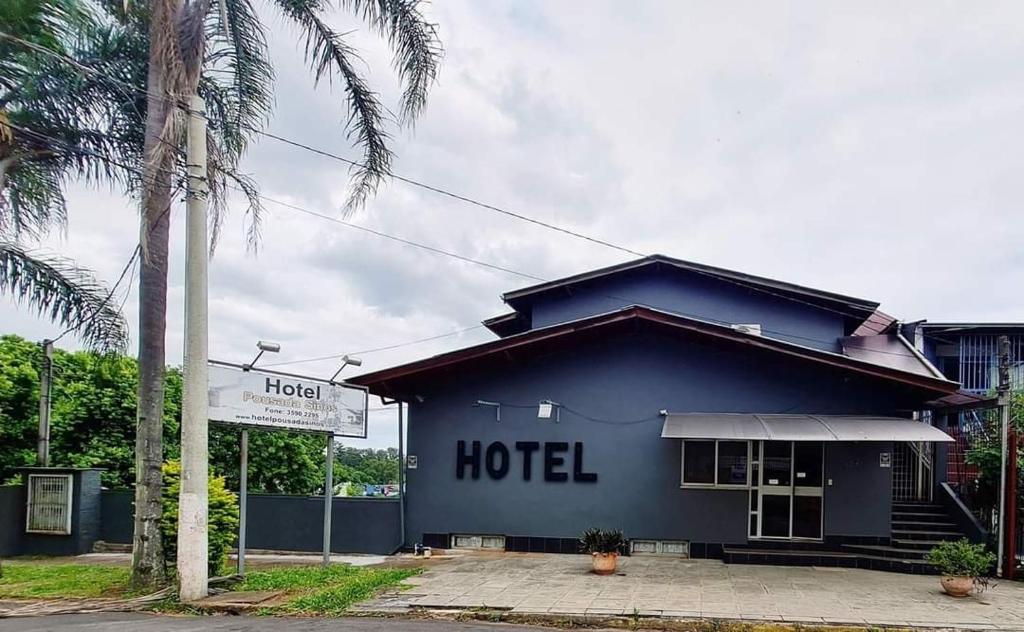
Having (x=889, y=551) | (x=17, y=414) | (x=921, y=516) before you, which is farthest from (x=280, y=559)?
(x=921, y=516)

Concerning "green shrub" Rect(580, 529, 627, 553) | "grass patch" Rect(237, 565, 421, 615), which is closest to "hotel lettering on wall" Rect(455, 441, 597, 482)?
"green shrub" Rect(580, 529, 627, 553)

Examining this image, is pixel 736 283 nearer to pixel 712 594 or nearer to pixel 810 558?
pixel 810 558

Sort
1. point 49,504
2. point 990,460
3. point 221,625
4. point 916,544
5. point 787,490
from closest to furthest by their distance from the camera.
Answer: point 221,625 < point 990,460 < point 916,544 < point 787,490 < point 49,504

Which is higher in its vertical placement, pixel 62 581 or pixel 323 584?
pixel 323 584

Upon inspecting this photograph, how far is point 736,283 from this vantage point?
54.5ft

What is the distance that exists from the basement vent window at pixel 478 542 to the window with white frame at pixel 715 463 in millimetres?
3647

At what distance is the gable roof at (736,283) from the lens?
15984mm

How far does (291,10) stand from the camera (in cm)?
1157

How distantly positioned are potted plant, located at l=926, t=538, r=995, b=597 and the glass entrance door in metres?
3.34

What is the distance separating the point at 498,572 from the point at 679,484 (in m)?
3.91

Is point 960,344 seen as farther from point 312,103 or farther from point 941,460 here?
point 312,103

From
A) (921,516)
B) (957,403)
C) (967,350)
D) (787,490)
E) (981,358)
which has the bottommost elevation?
(921,516)

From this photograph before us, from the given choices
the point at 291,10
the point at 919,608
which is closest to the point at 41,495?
the point at 291,10

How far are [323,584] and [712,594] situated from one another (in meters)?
5.44
